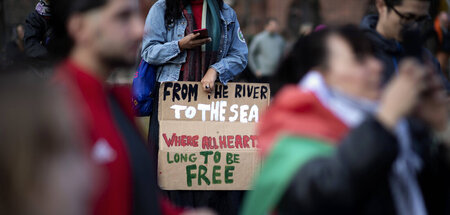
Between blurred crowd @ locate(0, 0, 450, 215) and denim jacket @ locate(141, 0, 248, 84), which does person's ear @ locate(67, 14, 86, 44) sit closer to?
blurred crowd @ locate(0, 0, 450, 215)

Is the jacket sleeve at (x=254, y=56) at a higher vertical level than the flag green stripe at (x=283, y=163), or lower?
lower

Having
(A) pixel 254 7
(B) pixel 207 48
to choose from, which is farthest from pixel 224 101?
(A) pixel 254 7

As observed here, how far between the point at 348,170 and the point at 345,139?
107 millimetres

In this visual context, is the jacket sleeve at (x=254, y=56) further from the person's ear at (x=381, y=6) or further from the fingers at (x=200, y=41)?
the person's ear at (x=381, y=6)

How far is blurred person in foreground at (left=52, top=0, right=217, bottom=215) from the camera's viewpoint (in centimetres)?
195

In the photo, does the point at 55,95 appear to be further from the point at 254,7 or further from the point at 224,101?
the point at 254,7

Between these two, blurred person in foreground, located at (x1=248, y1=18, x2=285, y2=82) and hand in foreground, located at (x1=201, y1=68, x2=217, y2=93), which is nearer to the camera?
hand in foreground, located at (x1=201, y1=68, x2=217, y2=93)

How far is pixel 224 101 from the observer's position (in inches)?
205

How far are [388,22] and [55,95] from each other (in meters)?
2.35

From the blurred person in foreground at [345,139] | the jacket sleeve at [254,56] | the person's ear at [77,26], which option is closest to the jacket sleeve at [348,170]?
the blurred person in foreground at [345,139]

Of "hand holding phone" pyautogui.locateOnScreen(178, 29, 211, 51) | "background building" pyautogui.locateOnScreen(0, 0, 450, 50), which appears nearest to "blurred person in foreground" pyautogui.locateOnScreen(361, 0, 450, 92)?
"hand holding phone" pyautogui.locateOnScreen(178, 29, 211, 51)

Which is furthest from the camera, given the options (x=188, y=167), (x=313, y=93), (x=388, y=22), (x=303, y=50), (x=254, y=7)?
(x=254, y=7)

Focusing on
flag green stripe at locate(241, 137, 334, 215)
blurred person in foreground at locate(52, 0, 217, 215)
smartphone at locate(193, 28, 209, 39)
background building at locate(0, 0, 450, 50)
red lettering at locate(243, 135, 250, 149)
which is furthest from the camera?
background building at locate(0, 0, 450, 50)

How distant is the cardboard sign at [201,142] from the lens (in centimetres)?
505
